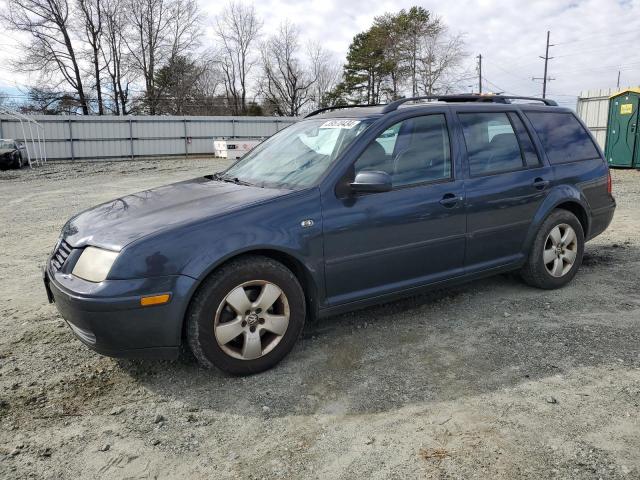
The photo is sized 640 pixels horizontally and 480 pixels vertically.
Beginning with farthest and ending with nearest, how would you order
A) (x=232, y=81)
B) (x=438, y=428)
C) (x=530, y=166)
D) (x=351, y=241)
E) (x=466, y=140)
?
(x=232, y=81) → (x=530, y=166) → (x=466, y=140) → (x=351, y=241) → (x=438, y=428)

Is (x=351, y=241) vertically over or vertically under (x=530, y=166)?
under

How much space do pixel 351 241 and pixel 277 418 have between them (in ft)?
4.08

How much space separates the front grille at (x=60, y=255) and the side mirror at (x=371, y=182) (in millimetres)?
1843

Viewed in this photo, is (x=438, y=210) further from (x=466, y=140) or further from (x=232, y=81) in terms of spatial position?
(x=232, y=81)

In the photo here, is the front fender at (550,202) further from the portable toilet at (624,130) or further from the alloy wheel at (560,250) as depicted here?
the portable toilet at (624,130)

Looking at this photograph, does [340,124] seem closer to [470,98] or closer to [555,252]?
[470,98]

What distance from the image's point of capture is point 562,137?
16.0 feet

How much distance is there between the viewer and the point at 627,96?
15336mm

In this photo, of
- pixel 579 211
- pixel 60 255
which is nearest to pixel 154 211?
pixel 60 255

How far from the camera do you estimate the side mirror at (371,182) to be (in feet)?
11.0

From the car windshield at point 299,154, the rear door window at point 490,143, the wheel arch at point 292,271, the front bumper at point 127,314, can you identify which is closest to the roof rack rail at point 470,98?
the rear door window at point 490,143

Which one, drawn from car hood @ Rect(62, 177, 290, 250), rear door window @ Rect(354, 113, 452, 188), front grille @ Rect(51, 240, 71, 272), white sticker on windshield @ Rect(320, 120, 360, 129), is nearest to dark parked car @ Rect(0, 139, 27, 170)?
car hood @ Rect(62, 177, 290, 250)

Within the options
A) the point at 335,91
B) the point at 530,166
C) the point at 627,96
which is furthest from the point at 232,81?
the point at 530,166

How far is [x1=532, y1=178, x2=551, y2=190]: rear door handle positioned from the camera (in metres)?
4.48
